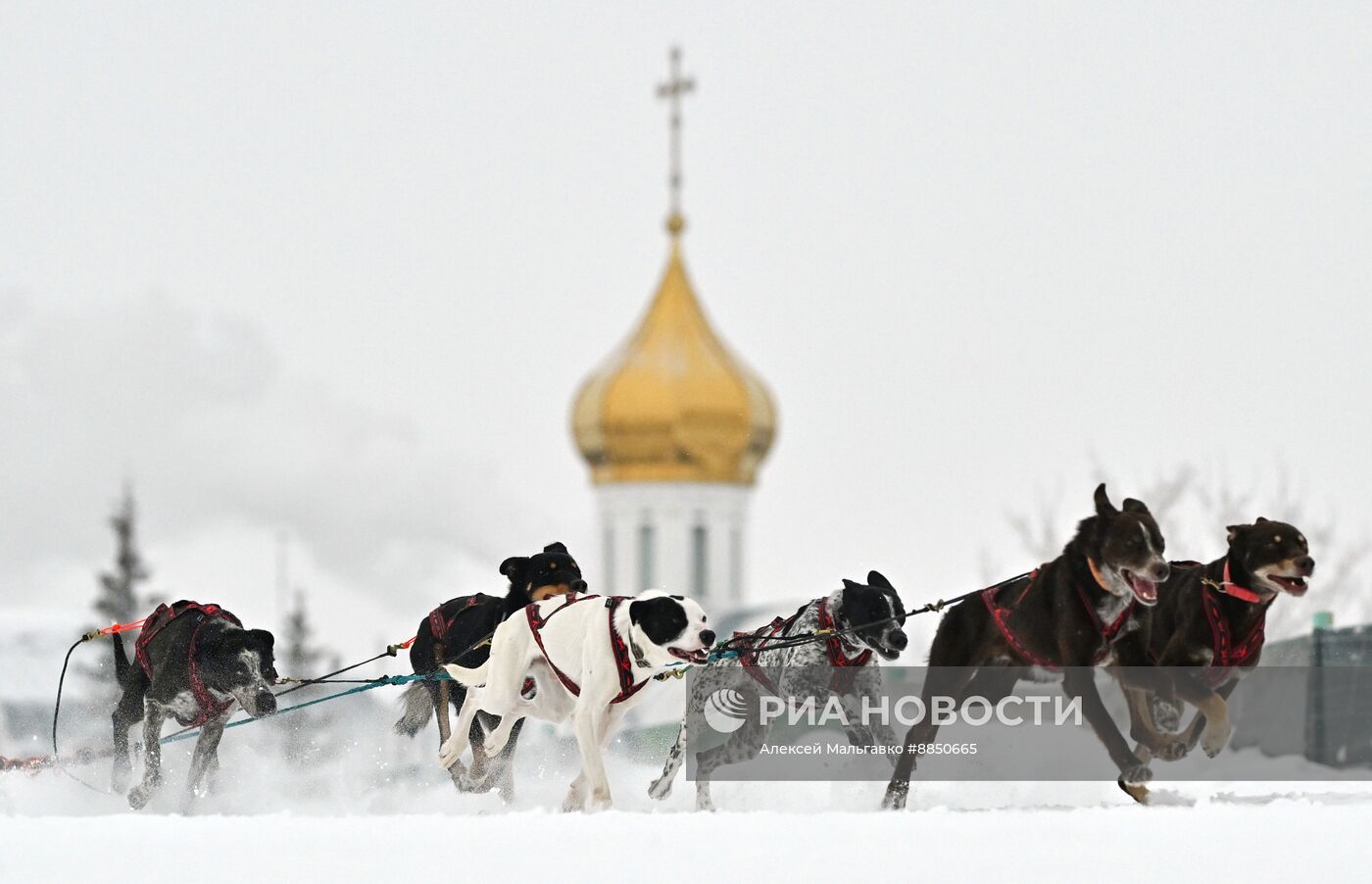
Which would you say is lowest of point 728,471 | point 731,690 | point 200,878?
point 200,878

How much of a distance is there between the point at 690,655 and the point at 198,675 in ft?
9.71

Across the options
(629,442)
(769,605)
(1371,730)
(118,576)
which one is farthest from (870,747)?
(629,442)

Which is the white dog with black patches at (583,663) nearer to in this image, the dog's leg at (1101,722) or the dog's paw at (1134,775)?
the dog's leg at (1101,722)

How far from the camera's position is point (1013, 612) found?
1032cm

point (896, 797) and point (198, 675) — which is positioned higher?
point (198, 675)

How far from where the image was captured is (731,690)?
35.8 ft

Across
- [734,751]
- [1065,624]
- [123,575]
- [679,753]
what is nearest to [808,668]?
[734,751]

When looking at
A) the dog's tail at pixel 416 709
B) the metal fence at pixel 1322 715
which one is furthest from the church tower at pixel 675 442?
the dog's tail at pixel 416 709

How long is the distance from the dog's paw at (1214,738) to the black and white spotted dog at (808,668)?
1.36 m

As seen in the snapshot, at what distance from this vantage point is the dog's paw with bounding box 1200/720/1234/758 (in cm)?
1030

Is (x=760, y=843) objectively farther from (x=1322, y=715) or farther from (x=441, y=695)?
(x=1322, y=715)

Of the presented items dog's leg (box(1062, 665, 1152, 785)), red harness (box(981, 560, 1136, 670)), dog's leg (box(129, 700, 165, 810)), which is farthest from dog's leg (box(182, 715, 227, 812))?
dog's leg (box(1062, 665, 1152, 785))

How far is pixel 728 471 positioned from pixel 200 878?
54424 millimetres

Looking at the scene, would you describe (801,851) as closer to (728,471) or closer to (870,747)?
(870,747)
